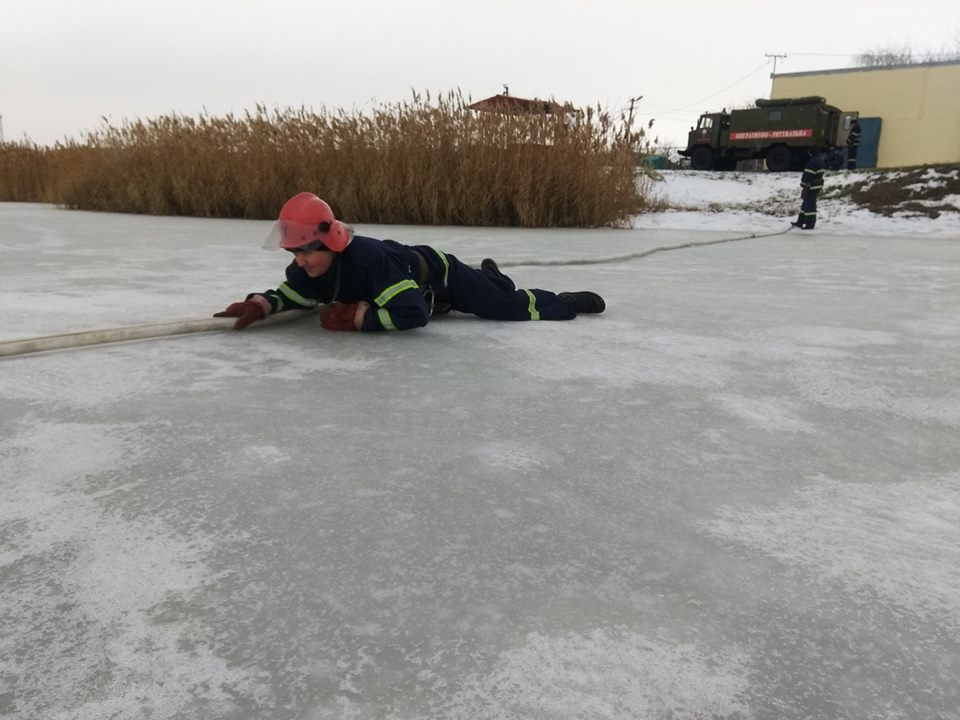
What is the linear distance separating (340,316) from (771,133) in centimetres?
1581

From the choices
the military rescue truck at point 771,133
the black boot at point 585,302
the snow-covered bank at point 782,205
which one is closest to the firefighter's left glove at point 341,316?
the black boot at point 585,302

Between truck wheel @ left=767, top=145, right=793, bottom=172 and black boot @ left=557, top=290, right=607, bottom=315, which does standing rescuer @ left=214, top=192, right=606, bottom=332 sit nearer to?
black boot @ left=557, top=290, right=607, bottom=315

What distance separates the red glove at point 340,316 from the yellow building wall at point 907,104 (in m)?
21.2

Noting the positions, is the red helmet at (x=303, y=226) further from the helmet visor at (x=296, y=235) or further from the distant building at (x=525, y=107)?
the distant building at (x=525, y=107)

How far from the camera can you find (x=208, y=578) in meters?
0.78

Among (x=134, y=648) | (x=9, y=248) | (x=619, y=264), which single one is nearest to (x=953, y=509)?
(x=134, y=648)

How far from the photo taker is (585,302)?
2.44m

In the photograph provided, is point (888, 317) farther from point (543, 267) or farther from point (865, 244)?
point (865, 244)

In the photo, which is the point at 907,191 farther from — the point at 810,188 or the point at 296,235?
the point at 296,235

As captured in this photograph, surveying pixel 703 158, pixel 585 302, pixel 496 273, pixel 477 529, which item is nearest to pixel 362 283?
pixel 496 273

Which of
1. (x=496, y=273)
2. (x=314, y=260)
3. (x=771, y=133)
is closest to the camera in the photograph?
(x=314, y=260)

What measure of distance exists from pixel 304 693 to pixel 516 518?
38 centimetres

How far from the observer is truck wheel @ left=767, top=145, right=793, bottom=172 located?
15.6 metres

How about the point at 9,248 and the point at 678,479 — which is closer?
the point at 678,479
